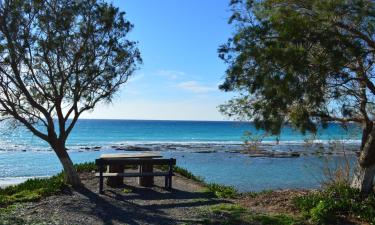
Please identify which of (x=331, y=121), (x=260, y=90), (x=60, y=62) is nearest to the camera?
(x=260, y=90)

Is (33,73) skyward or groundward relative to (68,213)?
skyward

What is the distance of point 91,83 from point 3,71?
8.39 feet

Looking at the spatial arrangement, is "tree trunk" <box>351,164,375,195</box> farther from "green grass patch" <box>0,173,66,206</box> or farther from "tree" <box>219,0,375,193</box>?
"green grass patch" <box>0,173,66,206</box>

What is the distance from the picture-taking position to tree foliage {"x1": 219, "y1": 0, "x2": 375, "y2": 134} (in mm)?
9094

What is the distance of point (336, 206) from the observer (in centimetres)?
1081

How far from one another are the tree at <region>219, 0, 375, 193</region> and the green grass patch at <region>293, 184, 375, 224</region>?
1820 mm

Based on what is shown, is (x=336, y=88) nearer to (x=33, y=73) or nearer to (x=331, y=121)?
(x=331, y=121)

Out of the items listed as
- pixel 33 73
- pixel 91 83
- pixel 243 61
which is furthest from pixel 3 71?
pixel 243 61

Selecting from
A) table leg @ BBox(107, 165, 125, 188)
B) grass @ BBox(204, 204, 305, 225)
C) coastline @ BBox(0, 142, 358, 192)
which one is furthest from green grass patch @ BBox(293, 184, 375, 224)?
table leg @ BBox(107, 165, 125, 188)

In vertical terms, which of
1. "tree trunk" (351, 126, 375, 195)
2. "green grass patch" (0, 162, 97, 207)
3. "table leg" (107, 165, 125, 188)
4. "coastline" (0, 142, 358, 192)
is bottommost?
"coastline" (0, 142, 358, 192)

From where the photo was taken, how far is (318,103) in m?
9.39

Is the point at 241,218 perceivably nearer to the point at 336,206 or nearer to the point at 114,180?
the point at 336,206

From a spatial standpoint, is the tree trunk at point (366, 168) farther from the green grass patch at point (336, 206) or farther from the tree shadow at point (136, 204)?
the tree shadow at point (136, 204)

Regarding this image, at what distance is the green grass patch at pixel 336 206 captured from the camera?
1036 cm
